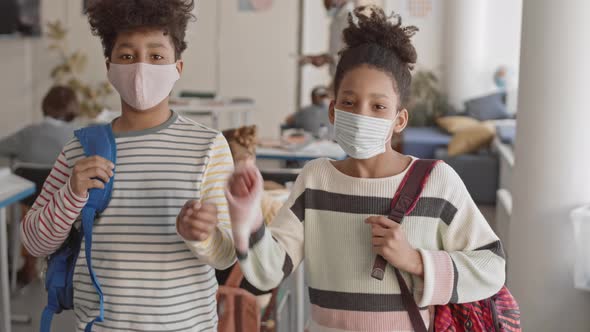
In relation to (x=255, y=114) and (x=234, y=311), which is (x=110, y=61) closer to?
(x=234, y=311)

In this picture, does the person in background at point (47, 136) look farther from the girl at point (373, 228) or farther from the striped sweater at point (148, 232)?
the girl at point (373, 228)

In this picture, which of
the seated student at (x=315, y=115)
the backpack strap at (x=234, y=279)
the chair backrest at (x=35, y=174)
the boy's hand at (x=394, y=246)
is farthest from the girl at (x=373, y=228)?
the seated student at (x=315, y=115)

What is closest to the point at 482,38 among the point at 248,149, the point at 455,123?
the point at 455,123

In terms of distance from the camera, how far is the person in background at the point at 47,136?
4.58 metres

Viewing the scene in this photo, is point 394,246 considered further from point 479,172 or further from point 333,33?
point 479,172

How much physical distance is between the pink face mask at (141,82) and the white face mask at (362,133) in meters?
0.36

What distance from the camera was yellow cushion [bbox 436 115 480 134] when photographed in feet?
26.1

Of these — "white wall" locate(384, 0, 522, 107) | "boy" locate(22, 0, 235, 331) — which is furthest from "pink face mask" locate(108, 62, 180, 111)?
"white wall" locate(384, 0, 522, 107)

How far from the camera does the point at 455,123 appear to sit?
810 centimetres

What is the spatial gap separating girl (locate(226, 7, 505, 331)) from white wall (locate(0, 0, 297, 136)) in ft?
25.6

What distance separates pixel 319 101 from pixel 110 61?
419 cm

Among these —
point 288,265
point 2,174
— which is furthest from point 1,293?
point 288,265

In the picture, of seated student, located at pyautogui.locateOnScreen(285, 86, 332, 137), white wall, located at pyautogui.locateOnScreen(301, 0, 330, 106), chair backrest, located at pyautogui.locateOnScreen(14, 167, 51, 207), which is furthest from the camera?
white wall, located at pyautogui.locateOnScreen(301, 0, 330, 106)

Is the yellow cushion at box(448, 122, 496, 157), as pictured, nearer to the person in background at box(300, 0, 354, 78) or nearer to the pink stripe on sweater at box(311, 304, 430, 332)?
the person in background at box(300, 0, 354, 78)
